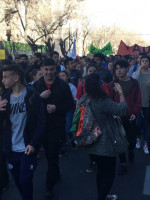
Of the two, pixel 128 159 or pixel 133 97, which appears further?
pixel 128 159

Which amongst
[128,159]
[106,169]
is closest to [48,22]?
[128,159]

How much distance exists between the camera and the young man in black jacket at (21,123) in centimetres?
354

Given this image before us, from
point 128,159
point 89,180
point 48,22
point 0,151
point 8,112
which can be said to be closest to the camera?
point 8,112

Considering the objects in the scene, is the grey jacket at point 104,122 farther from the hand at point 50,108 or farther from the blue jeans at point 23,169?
the hand at point 50,108

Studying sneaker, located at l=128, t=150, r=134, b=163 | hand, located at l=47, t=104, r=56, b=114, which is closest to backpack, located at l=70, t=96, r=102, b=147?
hand, located at l=47, t=104, r=56, b=114

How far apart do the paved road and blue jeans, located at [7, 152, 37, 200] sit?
2.71 feet

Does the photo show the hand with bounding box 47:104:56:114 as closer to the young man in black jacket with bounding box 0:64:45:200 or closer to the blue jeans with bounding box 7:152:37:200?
the young man in black jacket with bounding box 0:64:45:200

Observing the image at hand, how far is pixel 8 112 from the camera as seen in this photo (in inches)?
140

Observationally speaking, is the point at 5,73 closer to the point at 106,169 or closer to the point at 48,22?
the point at 106,169

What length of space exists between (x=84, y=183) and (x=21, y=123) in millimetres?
1770

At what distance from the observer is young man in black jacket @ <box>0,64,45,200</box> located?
Answer: 354cm

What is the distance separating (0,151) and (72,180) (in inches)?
52.1

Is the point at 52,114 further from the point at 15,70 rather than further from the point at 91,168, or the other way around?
the point at 91,168

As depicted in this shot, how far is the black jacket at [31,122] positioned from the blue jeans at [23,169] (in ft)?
0.42
